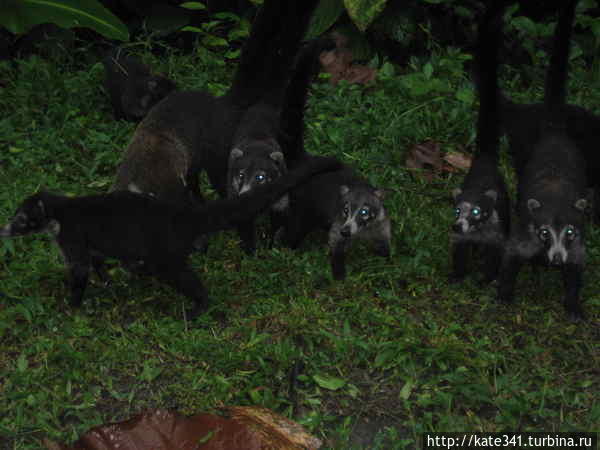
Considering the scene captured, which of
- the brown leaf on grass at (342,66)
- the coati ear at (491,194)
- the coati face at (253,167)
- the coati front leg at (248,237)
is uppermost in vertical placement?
the brown leaf on grass at (342,66)

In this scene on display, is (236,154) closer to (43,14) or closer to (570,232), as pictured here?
(570,232)

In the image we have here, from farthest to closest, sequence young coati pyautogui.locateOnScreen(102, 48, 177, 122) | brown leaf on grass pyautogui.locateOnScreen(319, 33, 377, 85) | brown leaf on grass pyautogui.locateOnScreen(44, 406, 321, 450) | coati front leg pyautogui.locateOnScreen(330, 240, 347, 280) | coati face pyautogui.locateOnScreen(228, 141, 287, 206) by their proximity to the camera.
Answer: brown leaf on grass pyautogui.locateOnScreen(319, 33, 377, 85) < young coati pyautogui.locateOnScreen(102, 48, 177, 122) < coati face pyautogui.locateOnScreen(228, 141, 287, 206) < coati front leg pyautogui.locateOnScreen(330, 240, 347, 280) < brown leaf on grass pyautogui.locateOnScreen(44, 406, 321, 450)

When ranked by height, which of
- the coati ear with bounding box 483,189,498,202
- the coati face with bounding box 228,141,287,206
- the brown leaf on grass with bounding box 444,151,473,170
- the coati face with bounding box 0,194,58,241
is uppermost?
the coati ear with bounding box 483,189,498,202

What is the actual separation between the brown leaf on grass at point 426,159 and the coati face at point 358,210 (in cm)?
118

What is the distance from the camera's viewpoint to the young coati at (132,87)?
7.49 metres

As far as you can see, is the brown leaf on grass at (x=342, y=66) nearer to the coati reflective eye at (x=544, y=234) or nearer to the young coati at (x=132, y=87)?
the young coati at (x=132, y=87)

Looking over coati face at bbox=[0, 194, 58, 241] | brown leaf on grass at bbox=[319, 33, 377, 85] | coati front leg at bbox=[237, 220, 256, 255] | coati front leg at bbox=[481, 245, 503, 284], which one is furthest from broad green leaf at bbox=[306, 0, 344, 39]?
coati face at bbox=[0, 194, 58, 241]

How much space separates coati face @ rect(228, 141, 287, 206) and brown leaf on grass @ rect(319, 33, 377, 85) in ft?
7.86

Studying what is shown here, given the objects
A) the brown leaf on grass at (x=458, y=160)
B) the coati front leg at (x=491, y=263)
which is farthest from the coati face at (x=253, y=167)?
the brown leaf on grass at (x=458, y=160)

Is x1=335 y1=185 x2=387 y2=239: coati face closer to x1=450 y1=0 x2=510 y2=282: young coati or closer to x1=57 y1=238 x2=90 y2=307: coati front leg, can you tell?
x1=450 y1=0 x2=510 y2=282: young coati

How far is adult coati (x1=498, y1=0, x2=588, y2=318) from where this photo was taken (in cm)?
508

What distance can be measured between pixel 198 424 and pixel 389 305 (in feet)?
5.72

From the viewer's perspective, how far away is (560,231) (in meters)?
5.05

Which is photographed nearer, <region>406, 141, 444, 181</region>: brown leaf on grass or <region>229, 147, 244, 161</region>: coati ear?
<region>229, 147, 244, 161</region>: coati ear
